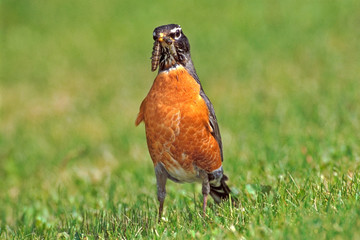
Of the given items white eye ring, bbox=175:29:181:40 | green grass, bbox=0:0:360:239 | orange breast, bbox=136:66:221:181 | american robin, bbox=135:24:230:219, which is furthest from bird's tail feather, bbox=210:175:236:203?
white eye ring, bbox=175:29:181:40

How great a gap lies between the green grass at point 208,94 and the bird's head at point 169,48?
1.30 metres

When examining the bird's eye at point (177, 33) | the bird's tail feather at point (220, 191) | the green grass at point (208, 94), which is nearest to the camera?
the green grass at point (208, 94)

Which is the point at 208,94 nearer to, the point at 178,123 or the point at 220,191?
the point at 220,191

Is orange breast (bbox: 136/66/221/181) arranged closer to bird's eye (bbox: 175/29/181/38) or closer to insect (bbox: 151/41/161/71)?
insect (bbox: 151/41/161/71)

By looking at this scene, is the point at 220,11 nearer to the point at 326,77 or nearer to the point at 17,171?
the point at 326,77

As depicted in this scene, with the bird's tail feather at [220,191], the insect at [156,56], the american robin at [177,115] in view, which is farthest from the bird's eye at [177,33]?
the bird's tail feather at [220,191]

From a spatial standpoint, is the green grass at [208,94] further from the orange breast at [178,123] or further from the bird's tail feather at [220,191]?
the orange breast at [178,123]

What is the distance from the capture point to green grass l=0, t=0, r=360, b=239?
4.60 meters

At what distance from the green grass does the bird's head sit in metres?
1.30

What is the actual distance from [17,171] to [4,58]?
6337 mm

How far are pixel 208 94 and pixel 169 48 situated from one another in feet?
19.8

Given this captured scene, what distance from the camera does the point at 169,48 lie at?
188 inches

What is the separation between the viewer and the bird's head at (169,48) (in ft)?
15.2

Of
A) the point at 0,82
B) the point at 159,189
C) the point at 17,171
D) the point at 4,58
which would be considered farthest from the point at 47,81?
the point at 159,189
